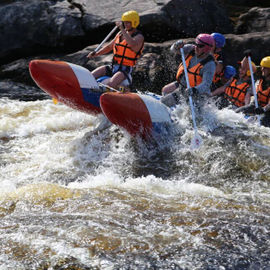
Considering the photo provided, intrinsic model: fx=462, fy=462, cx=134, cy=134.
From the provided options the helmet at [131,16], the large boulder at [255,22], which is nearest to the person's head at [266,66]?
the helmet at [131,16]

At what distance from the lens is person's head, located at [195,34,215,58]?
6648mm

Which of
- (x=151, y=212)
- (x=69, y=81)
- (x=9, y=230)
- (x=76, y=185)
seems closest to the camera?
(x=9, y=230)

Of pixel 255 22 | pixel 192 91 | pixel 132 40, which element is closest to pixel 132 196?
pixel 192 91

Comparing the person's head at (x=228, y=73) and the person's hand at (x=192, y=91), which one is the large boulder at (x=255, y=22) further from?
the person's hand at (x=192, y=91)

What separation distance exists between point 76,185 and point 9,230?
142 cm

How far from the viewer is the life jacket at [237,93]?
8.45m

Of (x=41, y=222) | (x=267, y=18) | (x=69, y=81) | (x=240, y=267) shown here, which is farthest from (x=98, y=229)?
(x=267, y=18)

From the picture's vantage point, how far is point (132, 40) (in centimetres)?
718

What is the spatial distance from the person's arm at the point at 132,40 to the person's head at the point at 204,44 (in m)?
0.97

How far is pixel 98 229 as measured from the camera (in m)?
3.77

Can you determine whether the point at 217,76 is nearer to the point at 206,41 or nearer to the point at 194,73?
the point at 194,73

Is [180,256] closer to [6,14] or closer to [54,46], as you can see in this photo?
[54,46]

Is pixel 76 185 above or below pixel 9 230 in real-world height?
below

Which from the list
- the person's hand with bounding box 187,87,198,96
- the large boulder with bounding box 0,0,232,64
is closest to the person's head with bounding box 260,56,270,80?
the person's hand with bounding box 187,87,198,96
